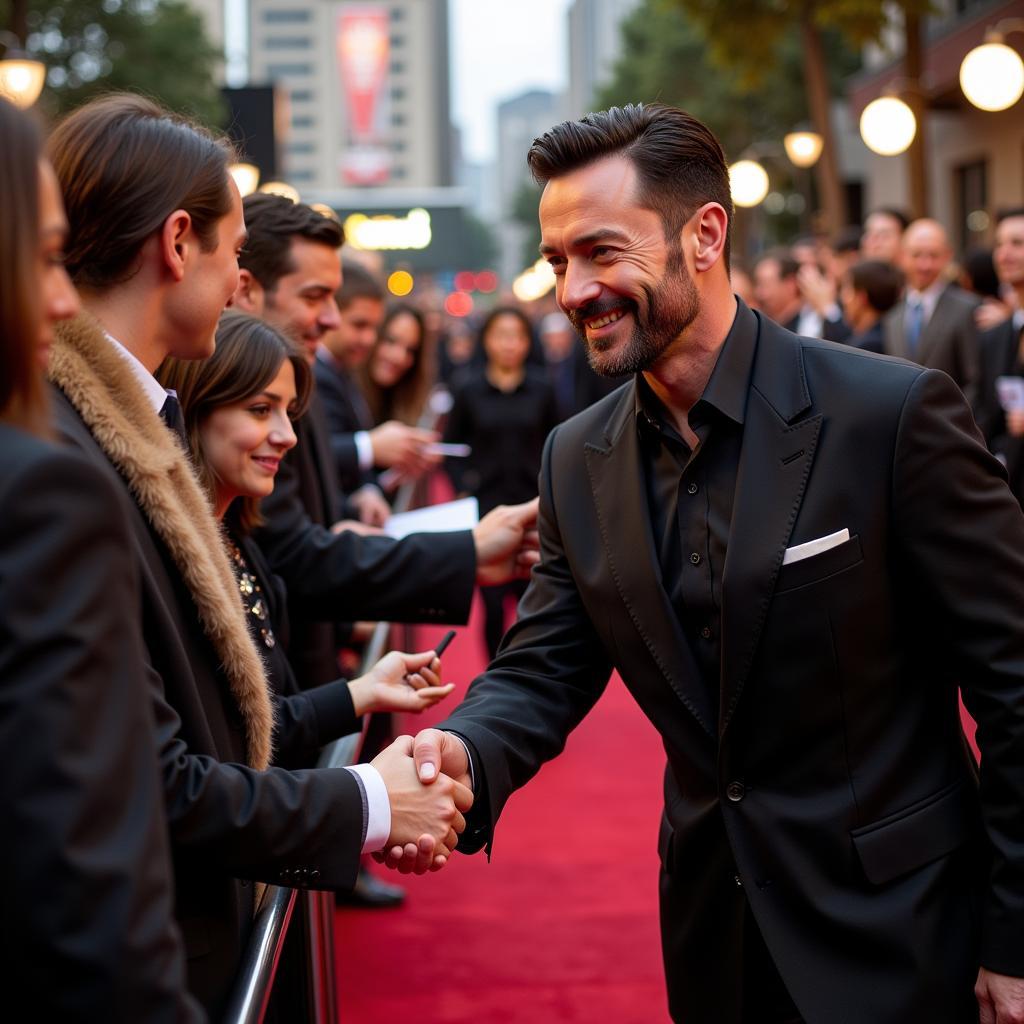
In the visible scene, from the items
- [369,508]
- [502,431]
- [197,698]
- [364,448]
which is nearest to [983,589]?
[197,698]

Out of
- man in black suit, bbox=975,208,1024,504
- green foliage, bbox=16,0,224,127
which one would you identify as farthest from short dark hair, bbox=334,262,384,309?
green foliage, bbox=16,0,224,127

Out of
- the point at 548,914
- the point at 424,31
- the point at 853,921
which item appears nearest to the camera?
the point at 853,921

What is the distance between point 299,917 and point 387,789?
481 millimetres

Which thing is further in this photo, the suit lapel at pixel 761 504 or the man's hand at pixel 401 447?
the man's hand at pixel 401 447

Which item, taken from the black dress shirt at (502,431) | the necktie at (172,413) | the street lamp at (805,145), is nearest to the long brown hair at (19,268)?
the necktie at (172,413)

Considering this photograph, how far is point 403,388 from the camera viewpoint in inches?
336

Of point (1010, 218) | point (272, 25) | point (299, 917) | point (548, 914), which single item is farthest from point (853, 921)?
point (272, 25)

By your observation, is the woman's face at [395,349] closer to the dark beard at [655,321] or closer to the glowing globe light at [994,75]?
the dark beard at [655,321]

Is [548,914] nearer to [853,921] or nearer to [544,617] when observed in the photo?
[544,617]

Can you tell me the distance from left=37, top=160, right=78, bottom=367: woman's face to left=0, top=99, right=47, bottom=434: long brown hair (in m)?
0.01

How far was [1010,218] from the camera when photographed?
26.2 feet

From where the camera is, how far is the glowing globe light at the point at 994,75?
1173 centimetres

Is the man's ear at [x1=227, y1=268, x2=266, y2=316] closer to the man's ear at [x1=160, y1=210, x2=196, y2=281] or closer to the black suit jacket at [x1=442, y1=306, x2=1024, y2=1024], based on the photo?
the man's ear at [x1=160, y1=210, x2=196, y2=281]

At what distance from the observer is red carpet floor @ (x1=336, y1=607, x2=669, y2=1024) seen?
4578 millimetres
